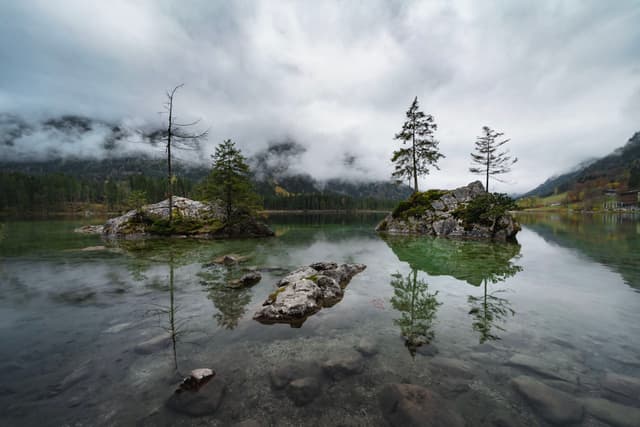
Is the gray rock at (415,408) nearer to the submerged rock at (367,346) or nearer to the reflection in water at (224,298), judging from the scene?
the submerged rock at (367,346)

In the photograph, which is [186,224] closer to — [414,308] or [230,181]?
[230,181]

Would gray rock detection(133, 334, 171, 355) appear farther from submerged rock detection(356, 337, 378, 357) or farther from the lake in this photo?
submerged rock detection(356, 337, 378, 357)

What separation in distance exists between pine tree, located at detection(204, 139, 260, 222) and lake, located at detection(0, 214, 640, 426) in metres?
19.6

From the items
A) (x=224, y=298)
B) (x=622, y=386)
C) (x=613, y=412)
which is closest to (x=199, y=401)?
(x=224, y=298)

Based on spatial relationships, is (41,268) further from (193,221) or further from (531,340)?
(531,340)

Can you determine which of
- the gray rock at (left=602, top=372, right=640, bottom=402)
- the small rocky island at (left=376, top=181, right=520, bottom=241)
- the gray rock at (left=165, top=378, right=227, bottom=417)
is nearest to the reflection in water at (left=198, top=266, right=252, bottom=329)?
the gray rock at (left=165, top=378, right=227, bottom=417)

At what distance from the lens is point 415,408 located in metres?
4.29

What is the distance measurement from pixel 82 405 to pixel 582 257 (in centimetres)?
2604

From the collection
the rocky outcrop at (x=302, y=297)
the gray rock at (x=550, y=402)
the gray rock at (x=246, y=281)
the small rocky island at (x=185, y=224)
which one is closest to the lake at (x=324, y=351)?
the gray rock at (x=550, y=402)

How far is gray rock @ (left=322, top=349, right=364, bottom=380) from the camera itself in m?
5.38

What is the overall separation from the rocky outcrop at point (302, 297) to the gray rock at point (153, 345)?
2472 millimetres

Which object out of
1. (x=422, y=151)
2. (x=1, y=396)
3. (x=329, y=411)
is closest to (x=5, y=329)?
(x=1, y=396)

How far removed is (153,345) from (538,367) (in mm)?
8933

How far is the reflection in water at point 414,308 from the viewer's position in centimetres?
690
